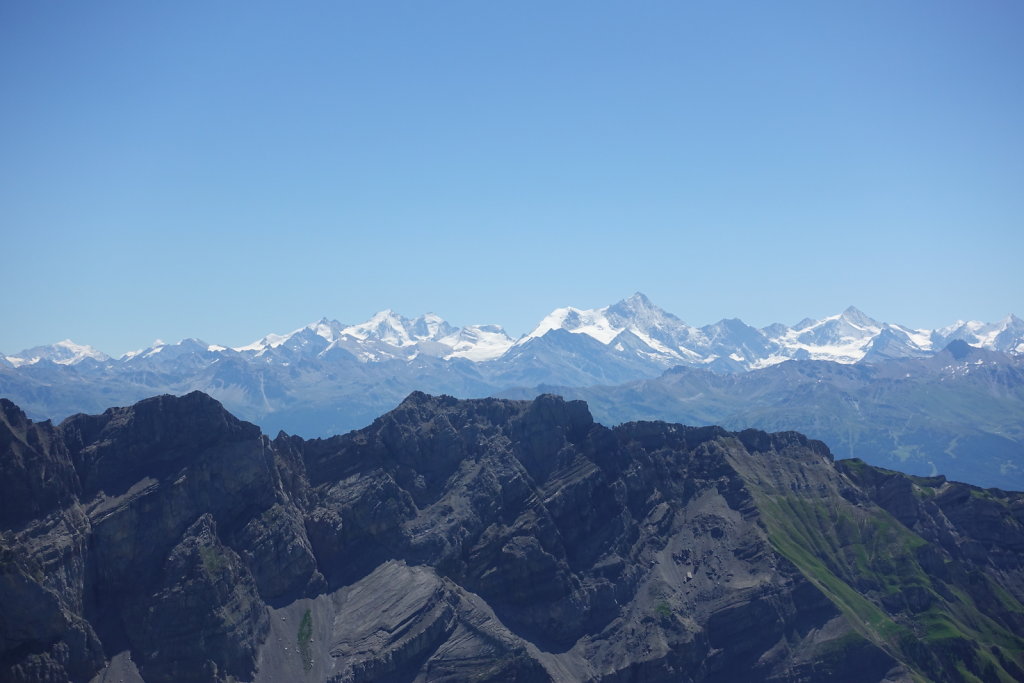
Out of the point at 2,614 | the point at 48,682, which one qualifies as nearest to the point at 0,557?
the point at 2,614

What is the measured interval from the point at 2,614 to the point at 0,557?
40.0 ft

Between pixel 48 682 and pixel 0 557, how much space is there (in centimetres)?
2902

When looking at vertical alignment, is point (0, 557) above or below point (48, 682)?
above

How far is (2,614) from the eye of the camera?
642 ft

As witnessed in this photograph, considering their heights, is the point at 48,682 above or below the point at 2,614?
below

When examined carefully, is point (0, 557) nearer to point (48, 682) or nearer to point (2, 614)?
point (2, 614)

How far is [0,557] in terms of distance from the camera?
199 meters

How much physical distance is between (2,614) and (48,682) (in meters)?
17.6

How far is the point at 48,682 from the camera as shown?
19562 centimetres
